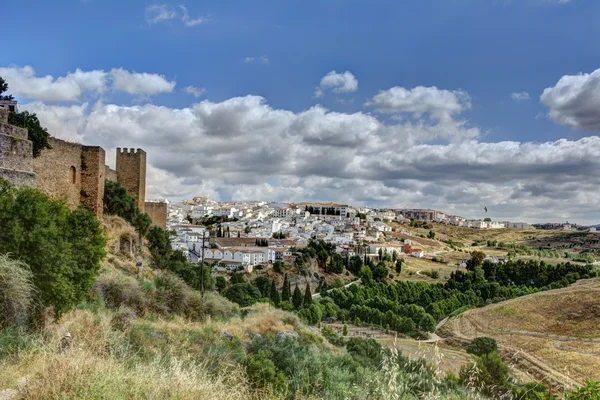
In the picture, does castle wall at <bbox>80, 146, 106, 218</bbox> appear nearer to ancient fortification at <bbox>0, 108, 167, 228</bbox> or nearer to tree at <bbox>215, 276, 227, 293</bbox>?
ancient fortification at <bbox>0, 108, 167, 228</bbox>

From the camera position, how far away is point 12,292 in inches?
224

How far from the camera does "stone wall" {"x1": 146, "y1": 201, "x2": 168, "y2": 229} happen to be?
74.6 ft

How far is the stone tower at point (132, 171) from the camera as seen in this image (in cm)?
1970

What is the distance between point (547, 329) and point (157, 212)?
24101mm

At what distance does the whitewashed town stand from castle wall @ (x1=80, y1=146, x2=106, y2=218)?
3.85 m

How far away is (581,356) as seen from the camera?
72.6 feet

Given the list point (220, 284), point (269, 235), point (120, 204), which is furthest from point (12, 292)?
point (269, 235)

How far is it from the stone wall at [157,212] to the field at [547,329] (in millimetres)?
17579

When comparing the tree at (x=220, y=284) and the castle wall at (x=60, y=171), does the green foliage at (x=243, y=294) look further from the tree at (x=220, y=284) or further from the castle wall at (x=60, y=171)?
the castle wall at (x=60, y=171)

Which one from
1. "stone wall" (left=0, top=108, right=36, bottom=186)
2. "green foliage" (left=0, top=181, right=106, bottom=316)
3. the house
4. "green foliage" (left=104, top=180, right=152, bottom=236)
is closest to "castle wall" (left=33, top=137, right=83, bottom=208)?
"green foliage" (left=104, top=180, right=152, bottom=236)

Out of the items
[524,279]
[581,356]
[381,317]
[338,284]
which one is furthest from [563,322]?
[338,284]

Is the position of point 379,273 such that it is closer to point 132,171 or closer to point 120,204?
point 132,171

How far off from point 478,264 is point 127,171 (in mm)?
49945

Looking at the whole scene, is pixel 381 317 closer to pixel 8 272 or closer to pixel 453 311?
pixel 453 311
